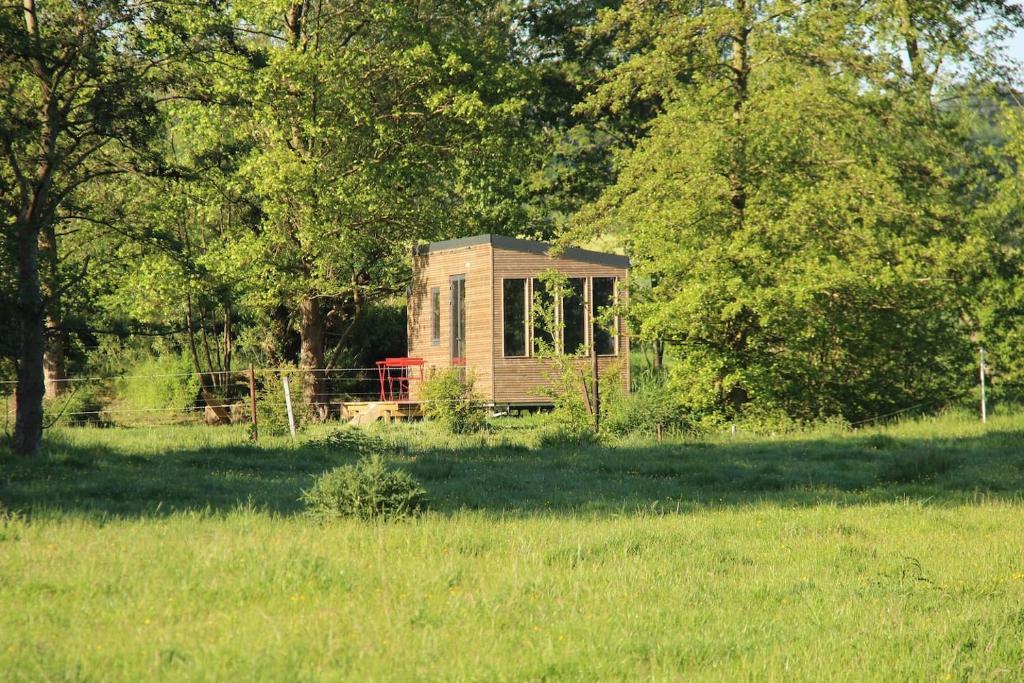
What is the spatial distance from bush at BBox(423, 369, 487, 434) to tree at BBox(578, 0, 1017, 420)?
3809 mm

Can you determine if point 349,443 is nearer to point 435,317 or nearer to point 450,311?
point 450,311

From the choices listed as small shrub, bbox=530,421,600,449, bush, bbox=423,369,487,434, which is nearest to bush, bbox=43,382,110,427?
bush, bbox=423,369,487,434

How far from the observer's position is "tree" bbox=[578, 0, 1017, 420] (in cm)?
2212

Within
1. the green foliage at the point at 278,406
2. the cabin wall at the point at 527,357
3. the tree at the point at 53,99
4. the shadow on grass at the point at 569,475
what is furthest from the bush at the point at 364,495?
the cabin wall at the point at 527,357

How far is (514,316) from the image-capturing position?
90.4ft

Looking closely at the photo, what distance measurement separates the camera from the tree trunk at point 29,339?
675 inches

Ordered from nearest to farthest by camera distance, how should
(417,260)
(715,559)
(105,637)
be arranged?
(105,637) → (715,559) → (417,260)

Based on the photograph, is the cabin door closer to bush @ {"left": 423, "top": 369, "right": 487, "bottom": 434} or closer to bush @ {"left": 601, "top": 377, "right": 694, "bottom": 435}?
bush @ {"left": 423, "top": 369, "right": 487, "bottom": 434}

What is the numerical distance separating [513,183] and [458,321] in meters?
6.81

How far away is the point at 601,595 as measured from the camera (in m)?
8.24

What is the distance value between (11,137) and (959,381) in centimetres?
1859

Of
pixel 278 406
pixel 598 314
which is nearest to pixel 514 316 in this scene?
pixel 598 314

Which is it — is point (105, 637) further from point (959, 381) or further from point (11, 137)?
point (959, 381)

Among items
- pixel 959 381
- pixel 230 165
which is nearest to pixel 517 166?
pixel 230 165
